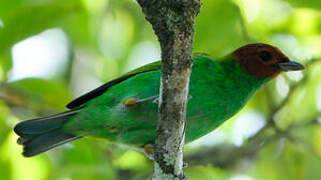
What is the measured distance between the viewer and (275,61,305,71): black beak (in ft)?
17.1

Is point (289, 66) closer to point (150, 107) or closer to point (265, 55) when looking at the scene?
point (265, 55)

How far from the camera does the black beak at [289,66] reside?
5199 millimetres

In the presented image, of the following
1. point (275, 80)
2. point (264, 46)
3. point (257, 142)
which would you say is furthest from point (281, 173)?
point (264, 46)

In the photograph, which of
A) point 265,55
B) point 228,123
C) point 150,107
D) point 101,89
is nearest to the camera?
point 150,107

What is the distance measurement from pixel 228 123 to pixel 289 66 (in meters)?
1.16

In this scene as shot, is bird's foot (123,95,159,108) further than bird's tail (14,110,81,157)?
No

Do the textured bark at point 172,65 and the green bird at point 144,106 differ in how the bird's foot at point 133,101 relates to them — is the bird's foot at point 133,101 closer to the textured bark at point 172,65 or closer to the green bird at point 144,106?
the green bird at point 144,106

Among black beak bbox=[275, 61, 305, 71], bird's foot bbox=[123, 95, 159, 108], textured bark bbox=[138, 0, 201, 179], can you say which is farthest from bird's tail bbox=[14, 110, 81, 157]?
black beak bbox=[275, 61, 305, 71]

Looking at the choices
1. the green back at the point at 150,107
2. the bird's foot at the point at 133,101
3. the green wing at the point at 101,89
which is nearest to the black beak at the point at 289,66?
the green back at the point at 150,107

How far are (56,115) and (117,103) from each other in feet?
1.99

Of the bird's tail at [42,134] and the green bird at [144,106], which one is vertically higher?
the green bird at [144,106]

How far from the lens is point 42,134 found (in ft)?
17.1

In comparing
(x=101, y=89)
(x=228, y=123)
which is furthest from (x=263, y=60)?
(x=101, y=89)

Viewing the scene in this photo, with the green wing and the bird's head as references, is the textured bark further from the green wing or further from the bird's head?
the bird's head
